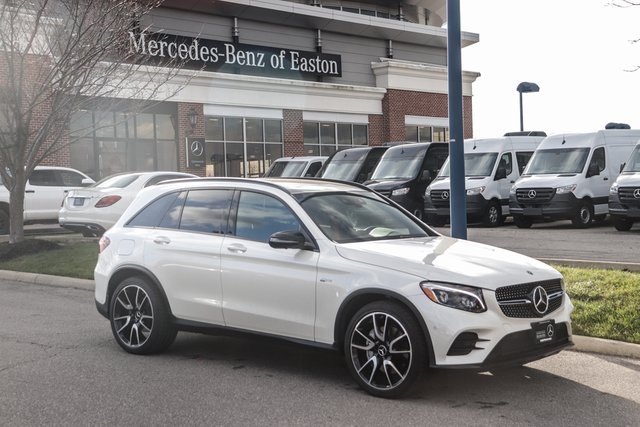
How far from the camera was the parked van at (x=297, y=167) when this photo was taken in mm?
24250

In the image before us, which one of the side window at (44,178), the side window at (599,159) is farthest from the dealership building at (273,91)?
the side window at (599,159)

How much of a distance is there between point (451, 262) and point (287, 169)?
19296mm

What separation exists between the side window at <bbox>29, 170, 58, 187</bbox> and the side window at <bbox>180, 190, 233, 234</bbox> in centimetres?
1404

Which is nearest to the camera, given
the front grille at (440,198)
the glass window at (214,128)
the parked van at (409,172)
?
the front grille at (440,198)

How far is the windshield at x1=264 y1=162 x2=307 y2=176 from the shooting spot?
24.3m

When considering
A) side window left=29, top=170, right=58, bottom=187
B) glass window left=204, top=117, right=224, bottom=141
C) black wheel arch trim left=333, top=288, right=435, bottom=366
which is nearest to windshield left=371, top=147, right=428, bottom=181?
side window left=29, top=170, right=58, bottom=187

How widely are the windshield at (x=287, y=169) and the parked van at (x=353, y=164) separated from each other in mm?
1135

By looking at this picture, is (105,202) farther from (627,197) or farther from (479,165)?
(627,197)

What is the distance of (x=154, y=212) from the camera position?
24.1 ft

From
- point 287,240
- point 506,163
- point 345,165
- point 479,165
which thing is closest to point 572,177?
point 506,163

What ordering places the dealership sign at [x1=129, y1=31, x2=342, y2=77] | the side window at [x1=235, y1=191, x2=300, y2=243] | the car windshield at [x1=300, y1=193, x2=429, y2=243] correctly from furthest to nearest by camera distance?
the dealership sign at [x1=129, y1=31, x2=342, y2=77]
the side window at [x1=235, y1=191, x2=300, y2=243]
the car windshield at [x1=300, y1=193, x2=429, y2=243]

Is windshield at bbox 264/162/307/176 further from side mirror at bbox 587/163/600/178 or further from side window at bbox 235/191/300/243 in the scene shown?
side window at bbox 235/191/300/243

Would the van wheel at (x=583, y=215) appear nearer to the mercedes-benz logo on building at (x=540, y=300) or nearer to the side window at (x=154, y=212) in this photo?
the side window at (x=154, y=212)

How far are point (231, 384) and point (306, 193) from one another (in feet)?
5.58
